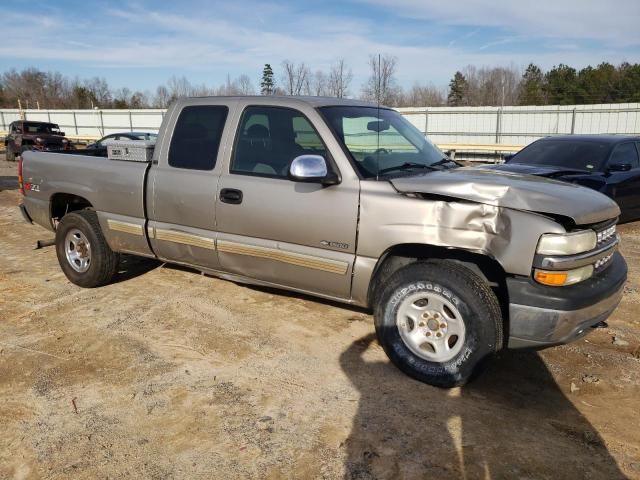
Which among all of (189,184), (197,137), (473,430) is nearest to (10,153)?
(197,137)

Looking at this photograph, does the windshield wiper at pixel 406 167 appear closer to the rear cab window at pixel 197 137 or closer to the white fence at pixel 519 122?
the rear cab window at pixel 197 137

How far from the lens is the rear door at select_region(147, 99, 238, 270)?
432 centimetres

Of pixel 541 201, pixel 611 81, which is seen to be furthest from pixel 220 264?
pixel 611 81

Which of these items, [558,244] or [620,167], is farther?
[620,167]

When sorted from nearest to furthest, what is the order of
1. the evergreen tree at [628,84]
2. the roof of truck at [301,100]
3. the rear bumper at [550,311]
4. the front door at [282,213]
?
the rear bumper at [550,311] → the front door at [282,213] → the roof of truck at [301,100] → the evergreen tree at [628,84]

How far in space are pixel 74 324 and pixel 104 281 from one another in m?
0.96

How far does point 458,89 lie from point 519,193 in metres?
56.6

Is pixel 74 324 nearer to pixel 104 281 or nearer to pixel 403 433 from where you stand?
pixel 104 281

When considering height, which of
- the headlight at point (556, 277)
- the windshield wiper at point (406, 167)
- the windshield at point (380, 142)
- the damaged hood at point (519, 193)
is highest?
the windshield at point (380, 142)

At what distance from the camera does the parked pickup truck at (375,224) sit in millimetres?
3131

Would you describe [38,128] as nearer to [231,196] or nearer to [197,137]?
[197,137]

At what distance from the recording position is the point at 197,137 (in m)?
4.48

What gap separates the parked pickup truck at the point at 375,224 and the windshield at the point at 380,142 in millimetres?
17

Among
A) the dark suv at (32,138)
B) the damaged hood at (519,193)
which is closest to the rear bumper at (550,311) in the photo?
the damaged hood at (519,193)
